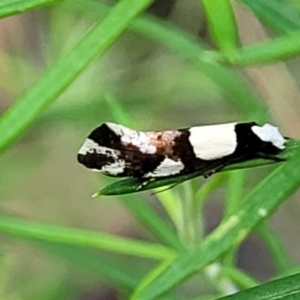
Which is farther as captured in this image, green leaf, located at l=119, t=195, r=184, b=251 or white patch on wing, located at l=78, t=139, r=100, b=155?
green leaf, located at l=119, t=195, r=184, b=251

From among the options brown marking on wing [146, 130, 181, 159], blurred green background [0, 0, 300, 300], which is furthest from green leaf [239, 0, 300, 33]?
blurred green background [0, 0, 300, 300]

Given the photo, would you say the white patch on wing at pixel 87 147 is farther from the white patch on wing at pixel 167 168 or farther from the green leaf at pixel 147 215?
the green leaf at pixel 147 215

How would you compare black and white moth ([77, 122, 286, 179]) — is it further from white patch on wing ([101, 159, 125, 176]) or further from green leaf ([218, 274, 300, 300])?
green leaf ([218, 274, 300, 300])

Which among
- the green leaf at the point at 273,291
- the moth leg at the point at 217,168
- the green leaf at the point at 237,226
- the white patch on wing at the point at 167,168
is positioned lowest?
the green leaf at the point at 273,291

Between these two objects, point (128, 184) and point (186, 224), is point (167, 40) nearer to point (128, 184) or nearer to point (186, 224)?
point (186, 224)

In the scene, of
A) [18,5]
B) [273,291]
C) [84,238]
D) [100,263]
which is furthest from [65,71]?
[100,263]

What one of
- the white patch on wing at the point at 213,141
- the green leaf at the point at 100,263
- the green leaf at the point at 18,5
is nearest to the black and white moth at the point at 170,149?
the white patch on wing at the point at 213,141
